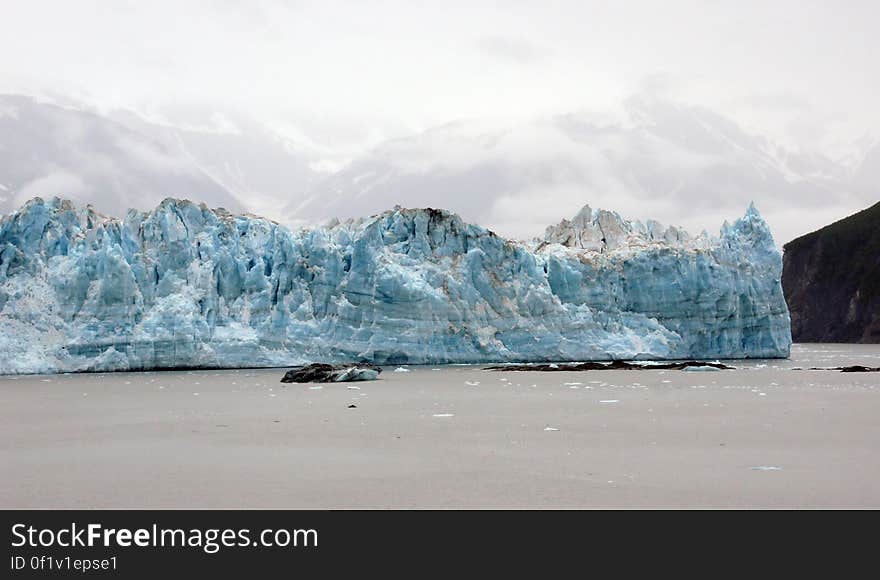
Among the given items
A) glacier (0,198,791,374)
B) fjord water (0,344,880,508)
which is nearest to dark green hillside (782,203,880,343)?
glacier (0,198,791,374)

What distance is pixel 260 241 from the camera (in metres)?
34.7

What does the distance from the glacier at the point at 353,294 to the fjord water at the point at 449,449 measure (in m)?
12.1

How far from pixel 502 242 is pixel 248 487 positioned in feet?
97.3

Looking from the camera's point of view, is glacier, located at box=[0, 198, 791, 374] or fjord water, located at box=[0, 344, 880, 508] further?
glacier, located at box=[0, 198, 791, 374]

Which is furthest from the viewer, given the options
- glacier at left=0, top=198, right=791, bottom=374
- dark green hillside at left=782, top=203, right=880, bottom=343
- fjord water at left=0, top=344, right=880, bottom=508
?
dark green hillside at left=782, top=203, right=880, bottom=343

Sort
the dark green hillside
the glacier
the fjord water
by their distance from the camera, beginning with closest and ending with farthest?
the fjord water
the glacier
the dark green hillside

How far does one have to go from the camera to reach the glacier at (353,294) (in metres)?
31.6

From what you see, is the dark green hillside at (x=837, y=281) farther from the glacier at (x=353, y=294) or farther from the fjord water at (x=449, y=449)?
the fjord water at (x=449, y=449)

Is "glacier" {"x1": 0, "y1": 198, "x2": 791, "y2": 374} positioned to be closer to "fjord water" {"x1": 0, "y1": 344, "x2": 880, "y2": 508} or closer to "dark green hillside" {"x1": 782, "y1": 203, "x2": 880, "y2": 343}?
"fjord water" {"x1": 0, "y1": 344, "x2": 880, "y2": 508}

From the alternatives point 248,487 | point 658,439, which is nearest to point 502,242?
point 658,439

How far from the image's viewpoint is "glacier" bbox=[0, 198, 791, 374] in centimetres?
3158

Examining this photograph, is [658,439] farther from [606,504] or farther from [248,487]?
[248,487]

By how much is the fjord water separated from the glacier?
12.1 m

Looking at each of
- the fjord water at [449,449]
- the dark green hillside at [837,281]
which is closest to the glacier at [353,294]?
the fjord water at [449,449]
